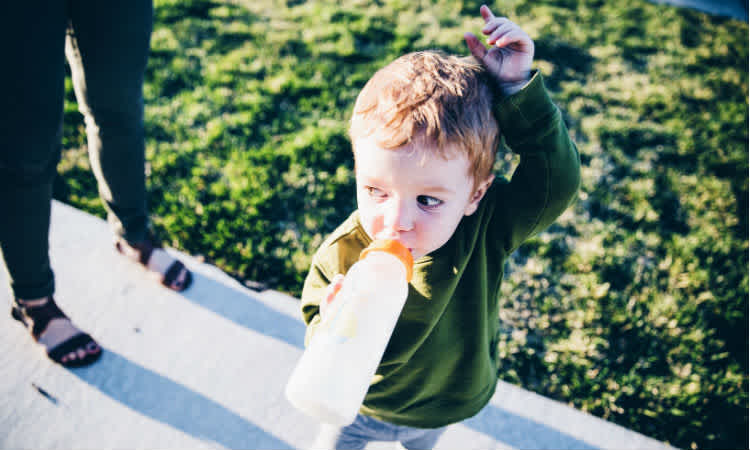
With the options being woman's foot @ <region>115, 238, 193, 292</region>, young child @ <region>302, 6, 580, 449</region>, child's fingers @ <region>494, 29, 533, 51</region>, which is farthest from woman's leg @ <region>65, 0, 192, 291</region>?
child's fingers @ <region>494, 29, 533, 51</region>

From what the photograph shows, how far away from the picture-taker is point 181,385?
196 centimetres

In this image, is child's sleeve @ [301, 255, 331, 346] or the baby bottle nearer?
the baby bottle

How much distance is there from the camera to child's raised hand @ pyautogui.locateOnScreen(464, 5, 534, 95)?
1106mm

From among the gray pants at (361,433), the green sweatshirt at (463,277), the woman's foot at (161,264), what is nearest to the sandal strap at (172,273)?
the woman's foot at (161,264)

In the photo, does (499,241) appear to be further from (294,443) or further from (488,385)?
(294,443)

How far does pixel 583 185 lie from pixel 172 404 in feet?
8.71

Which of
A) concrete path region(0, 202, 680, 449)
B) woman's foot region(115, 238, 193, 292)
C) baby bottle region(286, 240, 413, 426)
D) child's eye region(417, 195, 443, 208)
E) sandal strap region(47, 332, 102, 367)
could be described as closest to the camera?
baby bottle region(286, 240, 413, 426)

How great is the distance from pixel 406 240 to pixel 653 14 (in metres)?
5.66

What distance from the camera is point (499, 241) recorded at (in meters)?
1.31

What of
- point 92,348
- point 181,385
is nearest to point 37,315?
point 92,348

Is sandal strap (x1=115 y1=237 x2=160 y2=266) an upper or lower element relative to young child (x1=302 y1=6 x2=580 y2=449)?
lower

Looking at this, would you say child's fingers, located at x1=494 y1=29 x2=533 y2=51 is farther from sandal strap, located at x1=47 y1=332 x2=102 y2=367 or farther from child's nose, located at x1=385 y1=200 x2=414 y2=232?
sandal strap, located at x1=47 y1=332 x2=102 y2=367

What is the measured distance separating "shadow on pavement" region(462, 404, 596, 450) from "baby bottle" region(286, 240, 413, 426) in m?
1.07

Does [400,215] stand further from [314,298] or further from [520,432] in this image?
[520,432]
